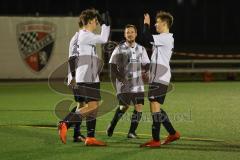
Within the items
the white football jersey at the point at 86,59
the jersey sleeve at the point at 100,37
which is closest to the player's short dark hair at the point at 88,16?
the white football jersey at the point at 86,59

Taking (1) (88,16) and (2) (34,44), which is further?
(2) (34,44)

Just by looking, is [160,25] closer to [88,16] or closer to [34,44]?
[88,16]

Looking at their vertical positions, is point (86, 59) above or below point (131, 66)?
above

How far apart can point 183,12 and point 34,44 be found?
26.6 m

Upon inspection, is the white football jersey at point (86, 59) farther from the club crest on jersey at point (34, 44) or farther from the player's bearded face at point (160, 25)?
the club crest on jersey at point (34, 44)

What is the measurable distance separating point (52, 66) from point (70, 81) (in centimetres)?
1254

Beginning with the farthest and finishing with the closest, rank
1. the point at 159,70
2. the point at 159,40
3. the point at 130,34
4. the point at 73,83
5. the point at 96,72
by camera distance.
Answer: the point at 130,34 < the point at 73,83 < the point at 96,72 < the point at 159,70 < the point at 159,40

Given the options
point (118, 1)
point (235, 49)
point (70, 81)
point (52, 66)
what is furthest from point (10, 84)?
point (118, 1)

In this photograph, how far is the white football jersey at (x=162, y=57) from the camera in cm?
871

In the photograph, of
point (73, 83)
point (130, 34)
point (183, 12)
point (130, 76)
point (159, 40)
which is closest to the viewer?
point (159, 40)

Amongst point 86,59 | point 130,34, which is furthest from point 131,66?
point 86,59

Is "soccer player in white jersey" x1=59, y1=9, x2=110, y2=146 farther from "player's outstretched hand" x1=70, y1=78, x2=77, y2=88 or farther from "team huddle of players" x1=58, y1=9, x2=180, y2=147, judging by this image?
"player's outstretched hand" x1=70, y1=78, x2=77, y2=88

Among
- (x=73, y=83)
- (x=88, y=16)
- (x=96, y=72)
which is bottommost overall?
(x=73, y=83)

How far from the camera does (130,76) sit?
9805 mm
